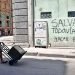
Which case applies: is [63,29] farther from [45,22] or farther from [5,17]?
[5,17]

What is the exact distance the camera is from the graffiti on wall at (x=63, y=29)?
1633 cm

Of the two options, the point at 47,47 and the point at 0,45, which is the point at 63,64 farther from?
the point at 47,47

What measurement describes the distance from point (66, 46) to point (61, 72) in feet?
22.4

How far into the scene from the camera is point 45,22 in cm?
1655

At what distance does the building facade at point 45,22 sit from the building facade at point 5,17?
1308cm

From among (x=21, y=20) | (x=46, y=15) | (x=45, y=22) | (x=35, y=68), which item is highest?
(x=46, y=15)

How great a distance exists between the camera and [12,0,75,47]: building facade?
53.6 feet

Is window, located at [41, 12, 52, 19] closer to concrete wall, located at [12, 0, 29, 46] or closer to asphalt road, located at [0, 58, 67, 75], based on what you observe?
concrete wall, located at [12, 0, 29, 46]

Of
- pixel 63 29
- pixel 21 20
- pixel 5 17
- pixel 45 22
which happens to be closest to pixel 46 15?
pixel 45 22

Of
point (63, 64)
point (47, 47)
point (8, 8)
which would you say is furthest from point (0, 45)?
point (8, 8)

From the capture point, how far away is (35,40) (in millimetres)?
16781

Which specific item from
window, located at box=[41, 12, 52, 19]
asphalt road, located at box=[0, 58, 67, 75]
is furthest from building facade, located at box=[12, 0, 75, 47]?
asphalt road, located at box=[0, 58, 67, 75]

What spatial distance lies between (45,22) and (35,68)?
6.50 m

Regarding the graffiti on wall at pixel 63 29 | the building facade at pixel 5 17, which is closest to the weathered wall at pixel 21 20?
the graffiti on wall at pixel 63 29
